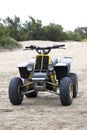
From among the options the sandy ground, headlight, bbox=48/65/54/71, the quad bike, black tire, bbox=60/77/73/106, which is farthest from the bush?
black tire, bbox=60/77/73/106

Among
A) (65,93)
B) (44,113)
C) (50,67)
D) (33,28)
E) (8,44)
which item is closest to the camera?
(44,113)

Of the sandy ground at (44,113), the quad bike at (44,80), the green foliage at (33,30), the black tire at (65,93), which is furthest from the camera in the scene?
the green foliage at (33,30)

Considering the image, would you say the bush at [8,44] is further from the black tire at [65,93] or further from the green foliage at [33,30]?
the black tire at [65,93]

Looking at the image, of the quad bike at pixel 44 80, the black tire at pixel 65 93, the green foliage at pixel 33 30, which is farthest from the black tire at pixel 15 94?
the green foliage at pixel 33 30

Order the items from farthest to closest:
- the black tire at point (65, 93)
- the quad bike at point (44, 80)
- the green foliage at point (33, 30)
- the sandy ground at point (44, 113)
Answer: the green foliage at point (33, 30) → the quad bike at point (44, 80) → the black tire at point (65, 93) → the sandy ground at point (44, 113)

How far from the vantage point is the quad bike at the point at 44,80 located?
1030 cm

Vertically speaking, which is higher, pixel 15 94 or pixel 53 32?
pixel 15 94

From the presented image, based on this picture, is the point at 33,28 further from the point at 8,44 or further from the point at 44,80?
the point at 44,80

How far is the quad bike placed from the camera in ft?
33.8

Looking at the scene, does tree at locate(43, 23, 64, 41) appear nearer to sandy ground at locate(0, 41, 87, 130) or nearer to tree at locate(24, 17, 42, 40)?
tree at locate(24, 17, 42, 40)

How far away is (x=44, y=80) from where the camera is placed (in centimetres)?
1043

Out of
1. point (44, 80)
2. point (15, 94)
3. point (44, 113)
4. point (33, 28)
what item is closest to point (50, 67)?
point (44, 80)

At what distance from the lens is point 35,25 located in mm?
40906

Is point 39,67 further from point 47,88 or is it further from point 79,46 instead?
point 79,46
